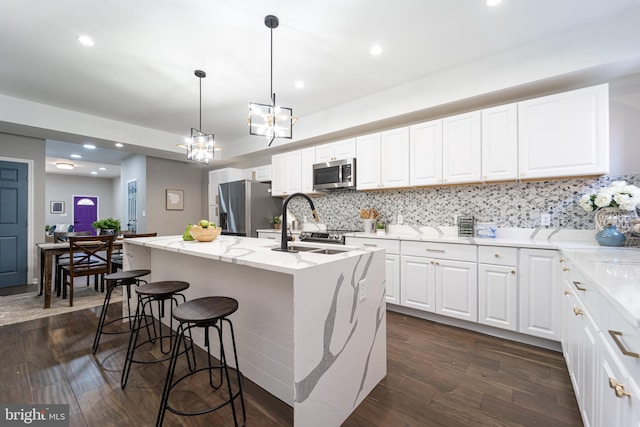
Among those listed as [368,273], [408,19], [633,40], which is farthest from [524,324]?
[408,19]

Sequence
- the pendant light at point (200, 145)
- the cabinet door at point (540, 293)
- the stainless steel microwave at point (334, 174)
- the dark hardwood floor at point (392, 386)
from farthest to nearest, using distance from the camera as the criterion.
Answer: the stainless steel microwave at point (334, 174), the pendant light at point (200, 145), the cabinet door at point (540, 293), the dark hardwood floor at point (392, 386)

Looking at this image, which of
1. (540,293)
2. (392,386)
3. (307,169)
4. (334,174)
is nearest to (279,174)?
(307,169)

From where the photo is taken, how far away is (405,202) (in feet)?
12.1

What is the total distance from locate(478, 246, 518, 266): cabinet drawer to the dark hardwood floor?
0.74m

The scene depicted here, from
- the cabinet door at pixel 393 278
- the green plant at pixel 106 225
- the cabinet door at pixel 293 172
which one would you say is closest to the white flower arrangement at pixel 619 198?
the cabinet door at pixel 393 278

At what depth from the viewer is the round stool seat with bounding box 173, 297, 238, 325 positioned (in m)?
1.38

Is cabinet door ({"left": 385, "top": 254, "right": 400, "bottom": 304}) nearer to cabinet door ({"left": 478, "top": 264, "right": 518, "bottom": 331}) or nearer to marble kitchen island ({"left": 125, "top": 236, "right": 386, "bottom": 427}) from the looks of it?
cabinet door ({"left": 478, "top": 264, "right": 518, "bottom": 331})

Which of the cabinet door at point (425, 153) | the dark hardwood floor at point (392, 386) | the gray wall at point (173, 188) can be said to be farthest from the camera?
the gray wall at point (173, 188)

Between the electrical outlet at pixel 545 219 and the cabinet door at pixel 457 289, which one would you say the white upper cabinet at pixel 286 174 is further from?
the electrical outlet at pixel 545 219

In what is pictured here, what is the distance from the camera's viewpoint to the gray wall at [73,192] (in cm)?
941

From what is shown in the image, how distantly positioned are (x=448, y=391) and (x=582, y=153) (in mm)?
2273

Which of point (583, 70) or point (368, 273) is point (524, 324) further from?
point (583, 70)

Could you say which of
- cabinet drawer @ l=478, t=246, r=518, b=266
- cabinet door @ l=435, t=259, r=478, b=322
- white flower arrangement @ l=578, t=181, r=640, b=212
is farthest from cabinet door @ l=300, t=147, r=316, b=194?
white flower arrangement @ l=578, t=181, r=640, b=212

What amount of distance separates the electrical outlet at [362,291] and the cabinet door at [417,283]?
4.92 feet
